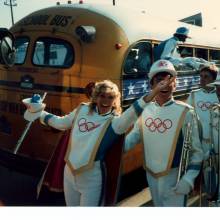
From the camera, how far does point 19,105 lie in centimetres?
596

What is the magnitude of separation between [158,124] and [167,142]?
17 cm

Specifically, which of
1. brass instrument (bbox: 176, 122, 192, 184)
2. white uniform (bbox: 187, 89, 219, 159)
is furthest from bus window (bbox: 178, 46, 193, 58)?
brass instrument (bbox: 176, 122, 192, 184)

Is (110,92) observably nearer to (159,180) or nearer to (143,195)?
(159,180)

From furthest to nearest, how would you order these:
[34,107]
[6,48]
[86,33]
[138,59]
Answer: [138,59] < [86,33] < [6,48] < [34,107]

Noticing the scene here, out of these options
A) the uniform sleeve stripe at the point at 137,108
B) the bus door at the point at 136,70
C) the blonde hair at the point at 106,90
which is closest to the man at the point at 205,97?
the bus door at the point at 136,70

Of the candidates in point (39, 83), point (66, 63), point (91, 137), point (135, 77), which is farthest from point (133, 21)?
point (91, 137)

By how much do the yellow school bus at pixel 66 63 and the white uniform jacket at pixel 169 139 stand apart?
7.24ft

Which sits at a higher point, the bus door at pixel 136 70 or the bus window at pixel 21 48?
the bus window at pixel 21 48

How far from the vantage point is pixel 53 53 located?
19.2 feet

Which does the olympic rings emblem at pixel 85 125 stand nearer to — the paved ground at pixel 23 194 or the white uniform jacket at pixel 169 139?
the white uniform jacket at pixel 169 139

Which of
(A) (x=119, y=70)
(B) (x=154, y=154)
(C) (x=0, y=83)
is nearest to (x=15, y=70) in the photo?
(C) (x=0, y=83)

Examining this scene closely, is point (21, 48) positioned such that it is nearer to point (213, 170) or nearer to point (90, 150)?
point (90, 150)

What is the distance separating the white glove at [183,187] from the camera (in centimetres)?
310

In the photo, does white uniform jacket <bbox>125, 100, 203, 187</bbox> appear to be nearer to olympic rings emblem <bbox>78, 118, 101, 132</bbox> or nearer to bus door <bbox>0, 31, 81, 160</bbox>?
olympic rings emblem <bbox>78, 118, 101, 132</bbox>
